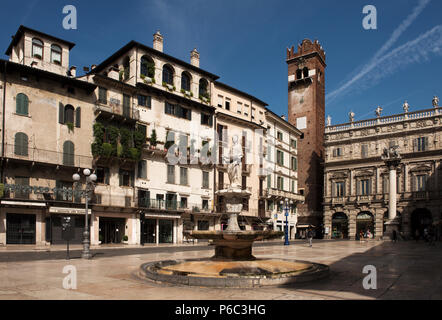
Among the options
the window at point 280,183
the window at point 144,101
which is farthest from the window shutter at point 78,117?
the window at point 280,183

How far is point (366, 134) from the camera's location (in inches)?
2392

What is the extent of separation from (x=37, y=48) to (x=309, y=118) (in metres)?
44.2

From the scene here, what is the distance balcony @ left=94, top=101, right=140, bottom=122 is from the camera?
34.8 metres

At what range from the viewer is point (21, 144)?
30156 mm

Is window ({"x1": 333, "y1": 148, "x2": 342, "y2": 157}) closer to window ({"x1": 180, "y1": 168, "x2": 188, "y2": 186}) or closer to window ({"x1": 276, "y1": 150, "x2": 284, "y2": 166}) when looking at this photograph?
window ({"x1": 276, "y1": 150, "x2": 284, "y2": 166})

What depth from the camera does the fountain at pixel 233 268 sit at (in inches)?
410

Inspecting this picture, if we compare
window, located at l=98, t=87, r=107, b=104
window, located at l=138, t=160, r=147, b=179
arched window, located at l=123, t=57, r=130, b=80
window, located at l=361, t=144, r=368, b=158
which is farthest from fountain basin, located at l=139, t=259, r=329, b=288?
window, located at l=361, t=144, r=368, b=158

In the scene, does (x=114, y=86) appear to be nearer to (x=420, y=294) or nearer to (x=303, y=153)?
(x=420, y=294)

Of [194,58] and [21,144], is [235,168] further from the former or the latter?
[194,58]

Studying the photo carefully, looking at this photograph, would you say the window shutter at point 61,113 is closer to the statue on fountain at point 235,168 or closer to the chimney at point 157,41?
the chimney at point 157,41

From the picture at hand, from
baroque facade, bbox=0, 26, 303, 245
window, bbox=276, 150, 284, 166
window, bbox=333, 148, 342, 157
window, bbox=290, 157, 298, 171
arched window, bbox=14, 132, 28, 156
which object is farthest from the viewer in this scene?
window, bbox=333, 148, 342, 157

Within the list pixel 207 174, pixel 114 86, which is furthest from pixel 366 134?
pixel 114 86

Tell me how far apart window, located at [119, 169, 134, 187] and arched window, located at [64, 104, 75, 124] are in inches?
251
